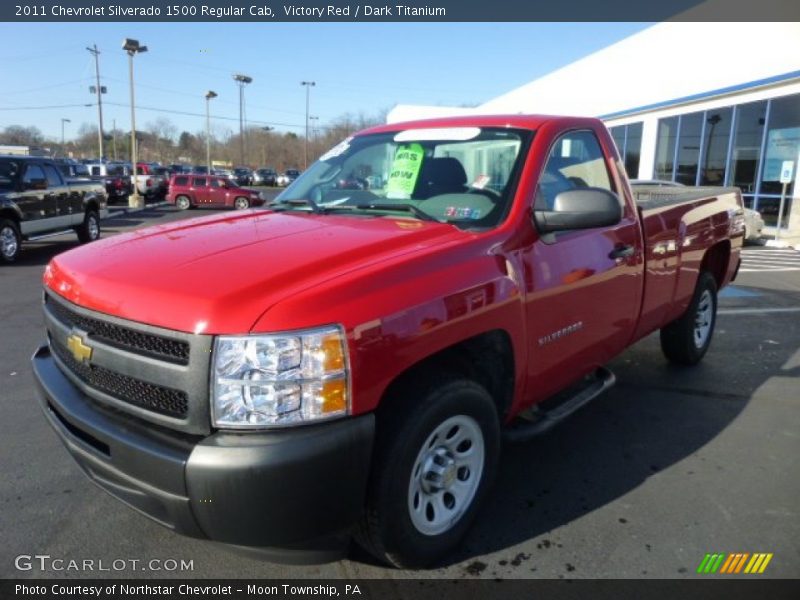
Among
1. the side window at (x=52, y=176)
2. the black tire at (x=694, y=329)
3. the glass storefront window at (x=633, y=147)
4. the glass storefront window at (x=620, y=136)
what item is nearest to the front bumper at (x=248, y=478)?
the black tire at (x=694, y=329)

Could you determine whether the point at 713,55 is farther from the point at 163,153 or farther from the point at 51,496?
the point at 163,153

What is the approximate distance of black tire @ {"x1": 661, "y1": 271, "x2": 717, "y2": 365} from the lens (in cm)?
505

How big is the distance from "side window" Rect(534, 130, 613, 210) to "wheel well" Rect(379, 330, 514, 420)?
0.78 meters

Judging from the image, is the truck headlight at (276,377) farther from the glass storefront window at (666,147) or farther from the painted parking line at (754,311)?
the glass storefront window at (666,147)

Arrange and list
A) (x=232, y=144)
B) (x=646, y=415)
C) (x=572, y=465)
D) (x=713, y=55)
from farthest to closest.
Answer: (x=232, y=144) < (x=713, y=55) < (x=646, y=415) < (x=572, y=465)

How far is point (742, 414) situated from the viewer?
14.2 feet

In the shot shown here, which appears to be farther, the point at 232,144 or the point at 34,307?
the point at 232,144

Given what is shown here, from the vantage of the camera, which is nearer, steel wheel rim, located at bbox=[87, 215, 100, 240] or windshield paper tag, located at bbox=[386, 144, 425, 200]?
windshield paper tag, located at bbox=[386, 144, 425, 200]

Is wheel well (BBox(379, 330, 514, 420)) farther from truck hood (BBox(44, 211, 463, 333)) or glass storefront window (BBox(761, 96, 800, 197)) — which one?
glass storefront window (BBox(761, 96, 800, 197))

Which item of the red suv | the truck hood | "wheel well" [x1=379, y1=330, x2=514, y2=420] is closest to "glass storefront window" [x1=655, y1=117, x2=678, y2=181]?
the red suv

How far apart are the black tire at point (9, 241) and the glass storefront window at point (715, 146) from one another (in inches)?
722

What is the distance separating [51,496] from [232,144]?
104 metres

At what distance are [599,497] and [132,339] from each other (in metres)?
2.47
